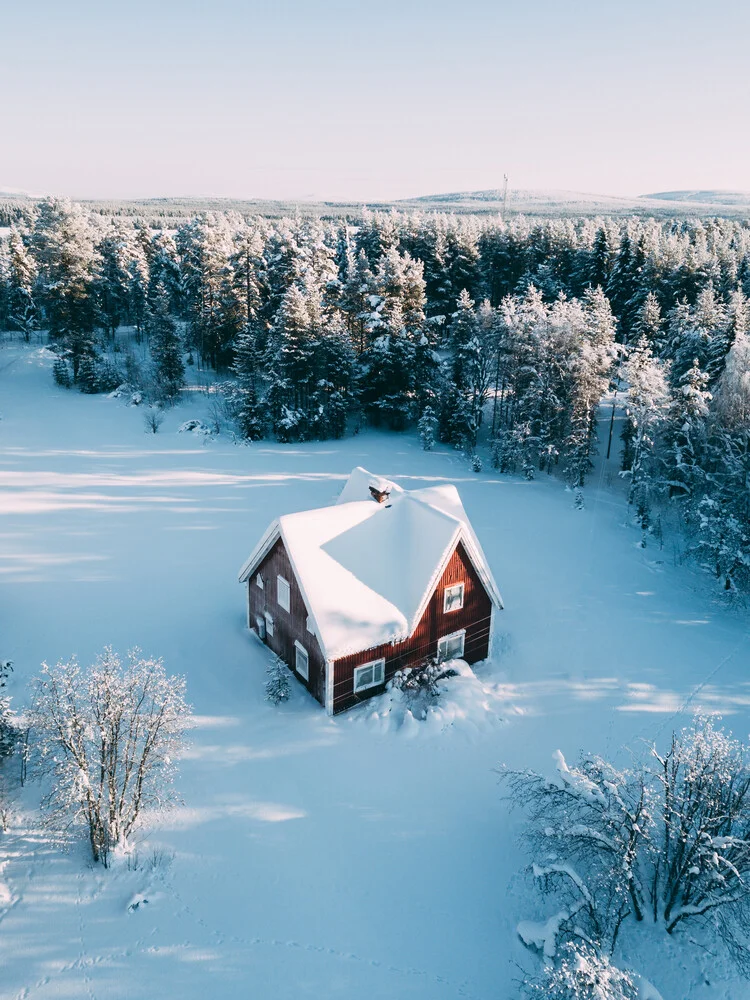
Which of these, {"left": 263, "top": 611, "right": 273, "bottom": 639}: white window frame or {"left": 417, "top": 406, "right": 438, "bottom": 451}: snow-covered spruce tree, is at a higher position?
{"left": 417, "top": 406, "right": 438, "bottom": 451}: snow-covered spruce tree

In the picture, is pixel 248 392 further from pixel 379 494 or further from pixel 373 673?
pixel 373 673

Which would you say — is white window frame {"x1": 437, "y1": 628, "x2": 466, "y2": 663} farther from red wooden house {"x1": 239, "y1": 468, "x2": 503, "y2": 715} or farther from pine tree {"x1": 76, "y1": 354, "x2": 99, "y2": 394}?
pine tree {"x1": 76, "y1": 354, "x2": 99, "y2": 394}

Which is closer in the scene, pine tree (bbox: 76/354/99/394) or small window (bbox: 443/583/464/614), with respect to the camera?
small window (bbox: 443/583/464/614)

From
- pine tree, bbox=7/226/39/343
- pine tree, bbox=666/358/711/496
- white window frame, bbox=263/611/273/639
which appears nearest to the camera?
white window frame, bbox=263/611/273/639

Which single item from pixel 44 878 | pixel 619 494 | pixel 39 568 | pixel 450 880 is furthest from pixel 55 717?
pixel 619 494

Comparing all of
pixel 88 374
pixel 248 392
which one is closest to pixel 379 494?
pixel 248 392

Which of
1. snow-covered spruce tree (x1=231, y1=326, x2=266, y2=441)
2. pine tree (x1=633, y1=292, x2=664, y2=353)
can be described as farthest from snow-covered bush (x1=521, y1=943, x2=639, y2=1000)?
pine tree (x1=633, y1=292, x2=664, y2=353)

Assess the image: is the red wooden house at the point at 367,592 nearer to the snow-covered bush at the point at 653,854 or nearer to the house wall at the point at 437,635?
the house wall at the point at 437,635
